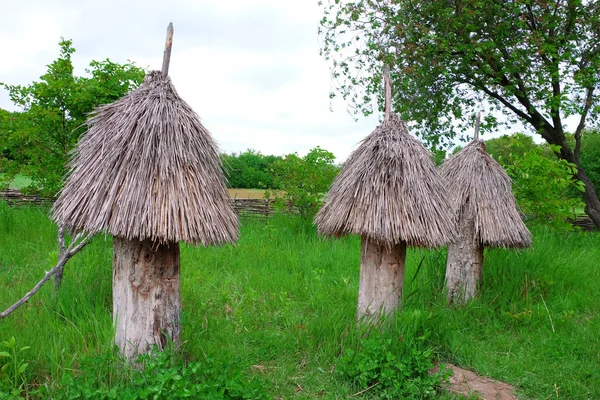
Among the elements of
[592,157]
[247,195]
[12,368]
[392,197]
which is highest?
[592,157]

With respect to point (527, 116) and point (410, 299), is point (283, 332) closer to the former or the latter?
point (410, 299)

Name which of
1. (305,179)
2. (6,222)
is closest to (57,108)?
(6,222)

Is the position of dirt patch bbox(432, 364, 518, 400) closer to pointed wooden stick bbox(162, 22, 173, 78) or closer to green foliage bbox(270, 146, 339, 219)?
pointed wooden stick bbox(162, 22, 173, 78)

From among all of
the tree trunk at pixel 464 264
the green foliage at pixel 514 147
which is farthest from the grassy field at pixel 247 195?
the tree trunk at pixel 464 264

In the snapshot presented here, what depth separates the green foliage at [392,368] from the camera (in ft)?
13.5

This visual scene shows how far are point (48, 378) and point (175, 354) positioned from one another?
35.3 inches

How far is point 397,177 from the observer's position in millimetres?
4484

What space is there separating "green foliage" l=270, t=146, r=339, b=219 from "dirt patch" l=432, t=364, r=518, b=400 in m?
6.27

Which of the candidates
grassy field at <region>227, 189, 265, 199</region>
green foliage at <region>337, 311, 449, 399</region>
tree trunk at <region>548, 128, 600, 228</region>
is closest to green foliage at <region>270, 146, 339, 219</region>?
grassy field at <region>227, 189, 265, 199</region>

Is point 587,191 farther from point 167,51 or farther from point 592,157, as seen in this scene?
point 592,157

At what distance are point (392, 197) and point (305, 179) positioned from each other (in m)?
6.51

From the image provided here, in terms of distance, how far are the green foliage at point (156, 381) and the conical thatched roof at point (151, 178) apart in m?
0.89

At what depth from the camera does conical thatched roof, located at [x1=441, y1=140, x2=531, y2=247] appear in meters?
5.78

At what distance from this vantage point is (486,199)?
19.1 feet
